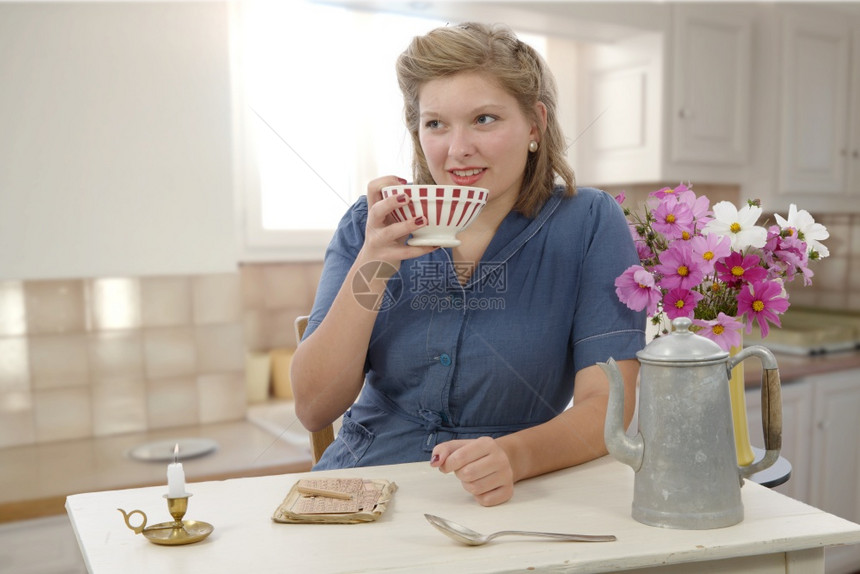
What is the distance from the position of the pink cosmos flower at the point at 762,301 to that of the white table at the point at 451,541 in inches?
9.8

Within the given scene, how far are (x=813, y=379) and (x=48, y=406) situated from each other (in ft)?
7.96

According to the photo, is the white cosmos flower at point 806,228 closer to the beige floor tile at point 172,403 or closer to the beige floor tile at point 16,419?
the beige floor tile at point 172,403

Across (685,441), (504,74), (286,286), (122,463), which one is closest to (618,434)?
(685,441)

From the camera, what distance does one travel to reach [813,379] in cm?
272

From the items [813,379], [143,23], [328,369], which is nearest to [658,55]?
[813,379]

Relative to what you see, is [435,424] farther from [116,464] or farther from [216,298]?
[216,298]

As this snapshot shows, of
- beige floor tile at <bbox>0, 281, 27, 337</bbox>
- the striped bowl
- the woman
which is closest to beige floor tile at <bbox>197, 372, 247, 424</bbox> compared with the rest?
beige floor tile at <bbox>0, 281, 27, 337</bbox>

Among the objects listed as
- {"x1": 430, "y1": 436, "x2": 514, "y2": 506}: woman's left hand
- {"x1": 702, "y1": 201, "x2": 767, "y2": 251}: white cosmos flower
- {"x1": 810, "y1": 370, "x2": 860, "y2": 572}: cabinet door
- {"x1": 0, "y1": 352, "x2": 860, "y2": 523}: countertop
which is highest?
{"x1": 702, "y1": 201, "x2": 767, "y2": 251}: white cosmos flower

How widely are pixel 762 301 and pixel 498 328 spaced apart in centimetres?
39

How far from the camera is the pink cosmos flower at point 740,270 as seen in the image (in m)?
1.11

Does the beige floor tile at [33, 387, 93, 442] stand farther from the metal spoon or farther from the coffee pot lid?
A: the coffee pot lid

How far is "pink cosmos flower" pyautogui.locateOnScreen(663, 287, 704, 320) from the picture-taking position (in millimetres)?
1078

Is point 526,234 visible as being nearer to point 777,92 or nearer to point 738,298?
point 738,298

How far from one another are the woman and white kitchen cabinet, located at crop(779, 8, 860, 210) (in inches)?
78.4
